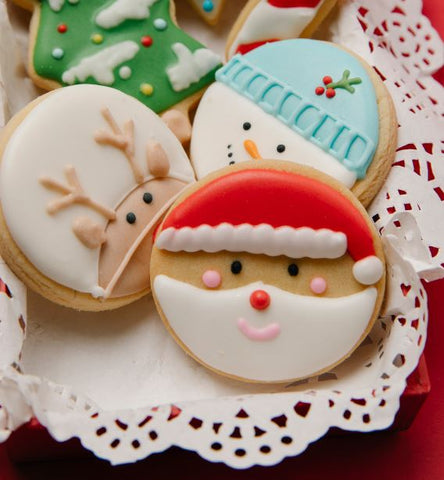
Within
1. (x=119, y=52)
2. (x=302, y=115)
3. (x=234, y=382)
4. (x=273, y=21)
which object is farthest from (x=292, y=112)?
(x=234, y=382)

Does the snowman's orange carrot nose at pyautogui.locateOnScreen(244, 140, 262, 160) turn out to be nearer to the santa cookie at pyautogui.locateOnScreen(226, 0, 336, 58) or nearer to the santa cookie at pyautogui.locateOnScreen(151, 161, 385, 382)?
the santa cookie at pyautogui.locateOnScreen(151, 161, 385, 382)

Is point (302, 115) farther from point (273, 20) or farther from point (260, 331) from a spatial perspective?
point (260, 331)

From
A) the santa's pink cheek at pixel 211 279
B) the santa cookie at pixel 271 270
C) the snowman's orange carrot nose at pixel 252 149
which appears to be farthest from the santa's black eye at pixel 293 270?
the snowman's orange carrot nose at pixel 252 149

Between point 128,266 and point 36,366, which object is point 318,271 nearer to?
point 128,266

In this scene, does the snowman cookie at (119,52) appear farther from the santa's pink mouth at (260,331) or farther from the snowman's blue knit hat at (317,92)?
the santa's pink mouth at (260,331)

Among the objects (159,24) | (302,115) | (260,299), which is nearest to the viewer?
(260,299)

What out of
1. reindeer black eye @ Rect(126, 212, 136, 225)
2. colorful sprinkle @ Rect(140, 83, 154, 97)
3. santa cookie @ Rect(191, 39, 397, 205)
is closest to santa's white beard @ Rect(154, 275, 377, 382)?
reindeer black eye @ Rect(126, 212, 136, 225)
